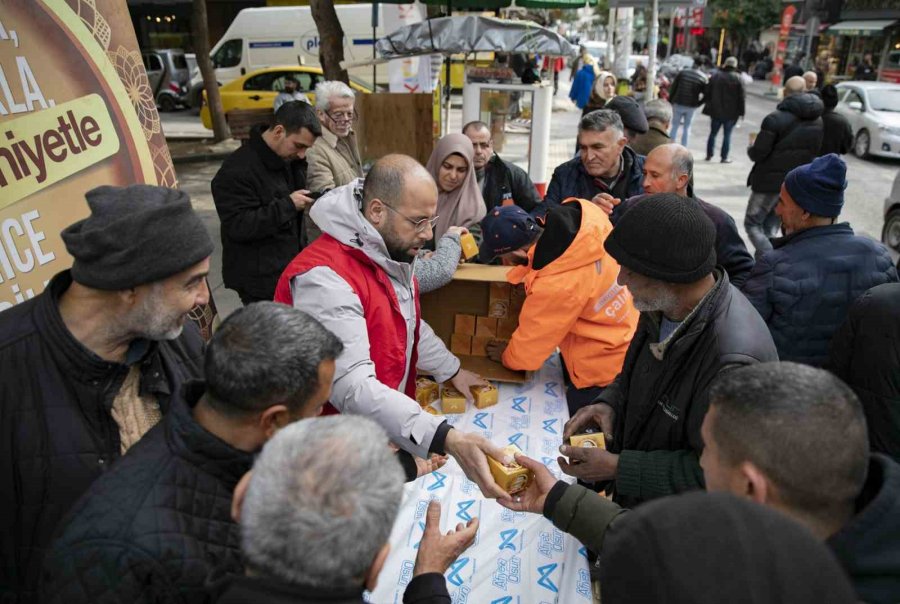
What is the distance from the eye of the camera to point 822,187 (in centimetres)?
327

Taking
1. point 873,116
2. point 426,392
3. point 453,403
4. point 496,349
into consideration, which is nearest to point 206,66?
point 496,349

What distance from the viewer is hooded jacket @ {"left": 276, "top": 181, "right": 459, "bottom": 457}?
234 cm

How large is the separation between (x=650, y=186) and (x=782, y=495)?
10.2ft

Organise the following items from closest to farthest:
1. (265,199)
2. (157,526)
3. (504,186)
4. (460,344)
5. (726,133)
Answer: (157,526)
(460,344)
(265,199)
(504,186)
(726,133)

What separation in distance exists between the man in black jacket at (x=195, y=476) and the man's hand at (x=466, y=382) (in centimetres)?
170

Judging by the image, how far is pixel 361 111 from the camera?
818cm

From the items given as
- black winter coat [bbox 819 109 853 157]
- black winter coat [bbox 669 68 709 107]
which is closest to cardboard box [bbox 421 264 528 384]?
black winter coat [bbox 819 109 853 157]

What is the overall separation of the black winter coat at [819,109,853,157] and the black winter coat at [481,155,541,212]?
196 inches

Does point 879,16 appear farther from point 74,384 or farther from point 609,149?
point 74,384

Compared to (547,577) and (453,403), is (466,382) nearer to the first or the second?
(453,403)

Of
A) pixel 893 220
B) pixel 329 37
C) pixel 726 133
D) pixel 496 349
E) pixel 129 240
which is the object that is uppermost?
pixel 329 37

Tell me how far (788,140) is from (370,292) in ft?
21.5

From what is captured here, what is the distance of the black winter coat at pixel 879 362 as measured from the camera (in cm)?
244

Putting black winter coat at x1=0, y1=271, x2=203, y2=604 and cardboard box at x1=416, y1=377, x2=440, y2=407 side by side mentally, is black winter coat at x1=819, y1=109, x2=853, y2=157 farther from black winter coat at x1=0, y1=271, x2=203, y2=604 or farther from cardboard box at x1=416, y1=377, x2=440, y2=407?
black winter coat at x1=0, y1=271, x2=203, y2=604
